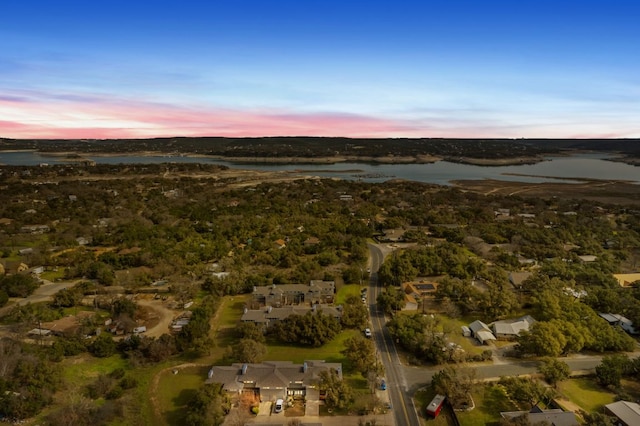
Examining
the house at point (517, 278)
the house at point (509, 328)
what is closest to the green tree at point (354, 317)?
the house at point (509, 328)

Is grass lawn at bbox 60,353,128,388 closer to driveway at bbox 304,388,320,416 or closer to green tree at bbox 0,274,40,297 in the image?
driveway at bbox 304,388,320,416

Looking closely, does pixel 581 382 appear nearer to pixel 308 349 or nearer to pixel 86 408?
pixel 308 349

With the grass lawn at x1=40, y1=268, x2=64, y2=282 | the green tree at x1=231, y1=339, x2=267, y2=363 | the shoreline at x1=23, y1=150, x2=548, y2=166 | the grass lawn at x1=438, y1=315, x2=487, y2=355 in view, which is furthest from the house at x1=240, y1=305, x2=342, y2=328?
the shoreline at x1=23, y1=150, x2=548, y2=166

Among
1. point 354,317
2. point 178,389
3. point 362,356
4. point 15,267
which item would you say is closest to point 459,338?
point 354,317

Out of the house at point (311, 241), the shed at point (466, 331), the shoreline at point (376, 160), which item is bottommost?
the shed at point (466, 331)

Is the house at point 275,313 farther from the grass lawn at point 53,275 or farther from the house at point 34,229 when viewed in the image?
the house at point 34,229
